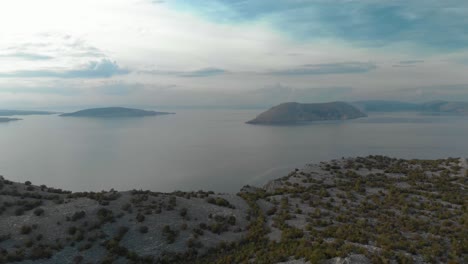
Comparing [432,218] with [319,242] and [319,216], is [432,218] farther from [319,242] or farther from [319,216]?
[319,242]

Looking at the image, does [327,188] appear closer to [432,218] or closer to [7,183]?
[432,218]

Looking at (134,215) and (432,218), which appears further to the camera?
(432,218)

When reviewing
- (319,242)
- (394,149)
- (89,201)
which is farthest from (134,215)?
(394,149)

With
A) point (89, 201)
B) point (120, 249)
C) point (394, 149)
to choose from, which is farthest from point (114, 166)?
point (394, 149)

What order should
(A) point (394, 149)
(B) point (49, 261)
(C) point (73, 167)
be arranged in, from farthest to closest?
(A) point (394, 149), (C) point (73, 167), (B) point (49, 261)

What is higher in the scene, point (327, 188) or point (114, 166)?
point (327, 188)

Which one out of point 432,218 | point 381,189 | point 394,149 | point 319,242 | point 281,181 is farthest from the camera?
point 394,149
